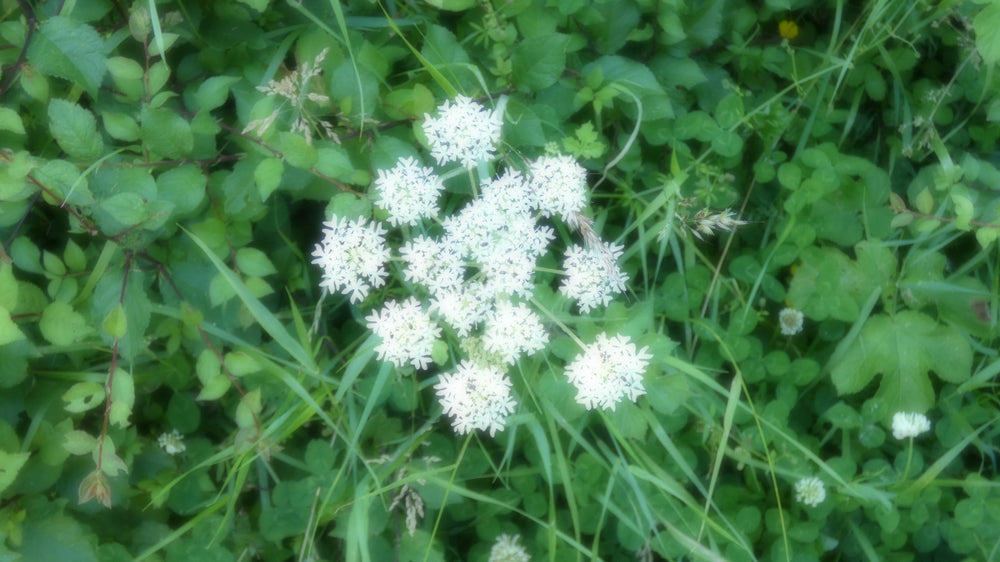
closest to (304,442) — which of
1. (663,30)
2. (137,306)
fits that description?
(137,306)

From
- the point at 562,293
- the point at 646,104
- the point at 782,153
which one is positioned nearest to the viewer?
the point at 562,293

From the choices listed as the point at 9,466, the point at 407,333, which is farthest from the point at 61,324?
the point at 407,333

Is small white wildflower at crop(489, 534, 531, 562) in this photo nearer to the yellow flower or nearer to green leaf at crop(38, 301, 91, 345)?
green leaf at crop(38, 301, 91, 345)

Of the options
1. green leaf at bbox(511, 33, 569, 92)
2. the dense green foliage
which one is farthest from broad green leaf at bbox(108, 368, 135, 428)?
green leaf at bbox(511, 33, 569, 92)

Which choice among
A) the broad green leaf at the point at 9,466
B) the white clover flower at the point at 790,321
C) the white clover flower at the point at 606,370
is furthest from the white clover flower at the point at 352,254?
the white clover flower at the point at 790,321

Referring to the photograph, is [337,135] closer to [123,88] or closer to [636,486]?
[123,88]

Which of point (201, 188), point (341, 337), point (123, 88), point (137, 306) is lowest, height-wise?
point (341, 337)

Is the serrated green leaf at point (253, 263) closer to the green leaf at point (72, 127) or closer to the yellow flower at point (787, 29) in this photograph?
the green leaf at point (72, 127)
